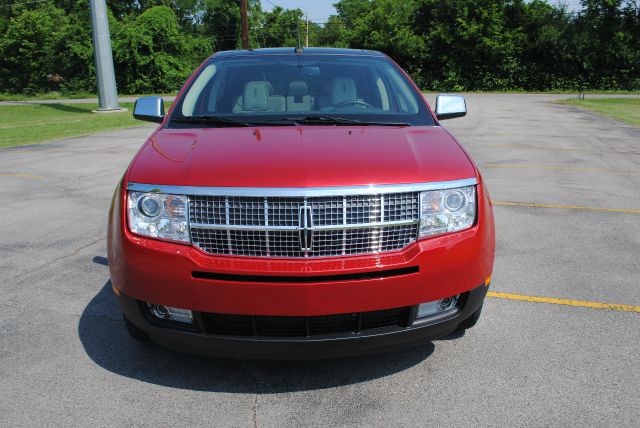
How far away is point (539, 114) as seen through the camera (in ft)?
69.9

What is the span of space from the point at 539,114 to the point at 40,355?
2112 centimetres

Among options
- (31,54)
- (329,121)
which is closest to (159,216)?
(329,121)

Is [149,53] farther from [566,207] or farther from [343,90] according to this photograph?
[343,90]

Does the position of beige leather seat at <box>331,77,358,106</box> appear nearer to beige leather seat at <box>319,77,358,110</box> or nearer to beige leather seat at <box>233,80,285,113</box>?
beige leather seat at <box>319,77,358,110</box>

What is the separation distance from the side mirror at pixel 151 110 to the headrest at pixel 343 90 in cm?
128

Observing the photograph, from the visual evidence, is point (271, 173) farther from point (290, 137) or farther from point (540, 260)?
point (540, 260)

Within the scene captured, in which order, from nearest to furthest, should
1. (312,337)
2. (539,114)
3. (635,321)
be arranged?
(312,337) < (635,321) < (539,114)

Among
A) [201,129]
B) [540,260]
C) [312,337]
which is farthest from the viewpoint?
[540,260]

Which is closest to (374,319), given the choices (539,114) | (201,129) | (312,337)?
(312,337)

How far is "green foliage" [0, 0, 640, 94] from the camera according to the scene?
42344mm

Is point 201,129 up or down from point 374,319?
up

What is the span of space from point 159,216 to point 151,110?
1.73 meters

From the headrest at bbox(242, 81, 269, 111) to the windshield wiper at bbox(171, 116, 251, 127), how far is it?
36 centimetres

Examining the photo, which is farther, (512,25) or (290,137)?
(512,25)
